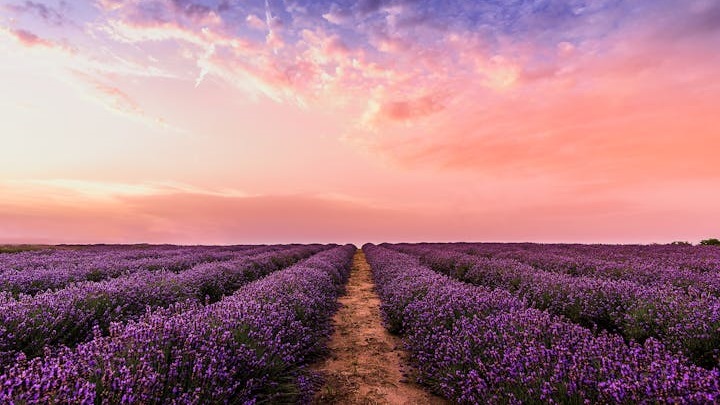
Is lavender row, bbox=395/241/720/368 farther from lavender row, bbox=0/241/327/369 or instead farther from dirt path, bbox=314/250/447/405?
lavender row, bbox=0/241/327/369

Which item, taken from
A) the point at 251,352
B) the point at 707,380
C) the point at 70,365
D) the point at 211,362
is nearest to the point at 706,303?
the point at 707,380

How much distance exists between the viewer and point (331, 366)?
5016mm

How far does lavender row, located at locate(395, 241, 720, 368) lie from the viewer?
404cm

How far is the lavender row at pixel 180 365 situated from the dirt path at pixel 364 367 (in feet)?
1.35

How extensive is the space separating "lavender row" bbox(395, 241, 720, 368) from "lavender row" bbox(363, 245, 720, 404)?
661mm

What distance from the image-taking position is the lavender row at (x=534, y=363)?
2.20 meters

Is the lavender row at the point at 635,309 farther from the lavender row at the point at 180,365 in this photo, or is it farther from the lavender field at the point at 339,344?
the lavender row at the point at 180,365

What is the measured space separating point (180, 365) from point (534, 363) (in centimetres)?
272

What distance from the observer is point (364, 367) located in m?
5.00

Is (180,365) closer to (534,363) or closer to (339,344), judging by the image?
(534,363)

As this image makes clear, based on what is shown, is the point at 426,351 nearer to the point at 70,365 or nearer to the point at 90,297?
the point at 70,365

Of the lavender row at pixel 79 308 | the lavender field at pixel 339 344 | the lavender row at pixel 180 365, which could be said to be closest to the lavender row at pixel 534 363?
the lavender field at pixel 339 344

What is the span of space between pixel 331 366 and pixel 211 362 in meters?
2.61

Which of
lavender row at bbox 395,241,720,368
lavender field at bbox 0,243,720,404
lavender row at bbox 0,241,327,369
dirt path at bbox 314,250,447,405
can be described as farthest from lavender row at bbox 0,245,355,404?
lavender row at bbox 395,241,720,368
